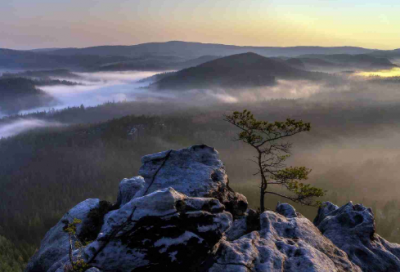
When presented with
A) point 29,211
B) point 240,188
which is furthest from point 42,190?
point 240,188

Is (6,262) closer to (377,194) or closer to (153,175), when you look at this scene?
(153,175)

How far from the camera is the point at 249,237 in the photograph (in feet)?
60.2

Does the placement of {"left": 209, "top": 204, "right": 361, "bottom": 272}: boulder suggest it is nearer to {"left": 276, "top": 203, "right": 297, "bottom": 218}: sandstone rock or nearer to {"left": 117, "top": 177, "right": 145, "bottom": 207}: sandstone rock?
{"left": 276, "top": 203, "right": 297, "bottom": 218}: sandstone rock

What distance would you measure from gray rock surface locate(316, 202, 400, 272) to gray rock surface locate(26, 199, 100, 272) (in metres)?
21.9

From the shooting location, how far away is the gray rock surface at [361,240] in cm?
2261

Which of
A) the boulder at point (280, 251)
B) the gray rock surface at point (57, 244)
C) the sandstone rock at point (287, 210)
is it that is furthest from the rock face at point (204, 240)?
the gray rock surface at point (57, 244)

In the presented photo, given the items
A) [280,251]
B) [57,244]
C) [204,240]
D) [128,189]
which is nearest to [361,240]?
[280,251]

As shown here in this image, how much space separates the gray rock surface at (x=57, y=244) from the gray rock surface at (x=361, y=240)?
864 inches

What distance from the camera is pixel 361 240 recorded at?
24.5 m

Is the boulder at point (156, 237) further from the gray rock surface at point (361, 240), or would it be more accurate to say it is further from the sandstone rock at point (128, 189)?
the gray rock surface at point (361, 240)

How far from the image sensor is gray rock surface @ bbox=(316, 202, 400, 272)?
22.6 metres

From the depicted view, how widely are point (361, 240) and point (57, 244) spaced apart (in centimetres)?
2610

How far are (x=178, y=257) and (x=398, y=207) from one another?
442 feet

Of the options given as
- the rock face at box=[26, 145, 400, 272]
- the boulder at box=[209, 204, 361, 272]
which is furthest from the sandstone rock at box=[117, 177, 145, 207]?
the boulder at box=[209, 204, 361, 272]
